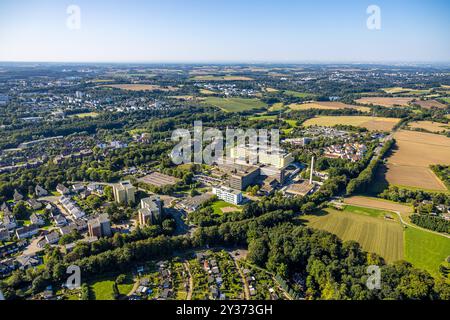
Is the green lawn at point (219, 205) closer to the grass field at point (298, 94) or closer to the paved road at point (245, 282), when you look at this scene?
the paved road at point (245, 282)

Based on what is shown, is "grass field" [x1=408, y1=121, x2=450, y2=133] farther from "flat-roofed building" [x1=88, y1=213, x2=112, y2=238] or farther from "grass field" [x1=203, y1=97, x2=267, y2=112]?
"flat-roofed building" [x1=88, y1=213, x2=112, y2=238]

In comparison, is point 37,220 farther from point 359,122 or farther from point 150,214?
point 359,122

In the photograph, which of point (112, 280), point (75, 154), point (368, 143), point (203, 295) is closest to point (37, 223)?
point (112, 280)

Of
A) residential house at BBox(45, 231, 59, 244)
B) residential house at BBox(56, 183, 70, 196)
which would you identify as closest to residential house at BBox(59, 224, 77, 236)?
residential house at BBox(45, 231, 59, 244)

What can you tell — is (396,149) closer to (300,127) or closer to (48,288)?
(300,127)

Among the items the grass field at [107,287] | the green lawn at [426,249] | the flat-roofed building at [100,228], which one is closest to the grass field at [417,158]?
the green lawn at [426,249]

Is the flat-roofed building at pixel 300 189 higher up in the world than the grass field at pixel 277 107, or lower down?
lower down
